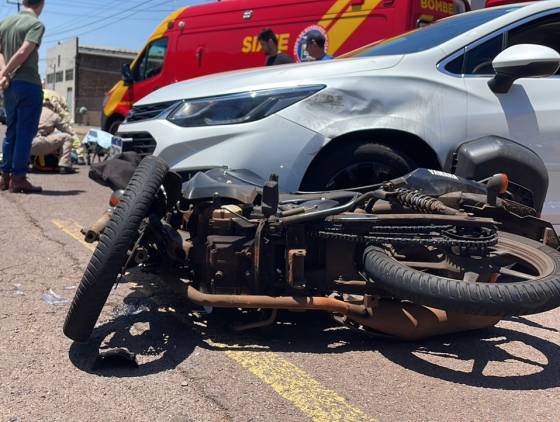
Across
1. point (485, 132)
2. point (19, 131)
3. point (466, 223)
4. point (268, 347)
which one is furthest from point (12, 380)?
point (19, 131)

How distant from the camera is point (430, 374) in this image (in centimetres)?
285

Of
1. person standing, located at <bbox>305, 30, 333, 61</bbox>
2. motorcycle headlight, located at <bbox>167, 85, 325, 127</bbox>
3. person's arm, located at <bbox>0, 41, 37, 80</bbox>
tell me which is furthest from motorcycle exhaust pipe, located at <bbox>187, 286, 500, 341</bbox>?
person's arm, located at <bbox>0, 41, 37, 80</bbox>

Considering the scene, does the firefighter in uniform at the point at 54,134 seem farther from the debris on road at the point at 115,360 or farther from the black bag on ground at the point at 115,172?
the debris on road at the point at 115,360

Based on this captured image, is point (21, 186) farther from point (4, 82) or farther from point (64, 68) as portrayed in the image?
point (64, 68)

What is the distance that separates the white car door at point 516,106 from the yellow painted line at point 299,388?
206 centimetres

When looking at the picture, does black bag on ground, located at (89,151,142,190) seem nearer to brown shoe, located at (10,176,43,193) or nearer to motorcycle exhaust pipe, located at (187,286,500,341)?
motorcycle exhaust pipe, located at (187,286,500,341)

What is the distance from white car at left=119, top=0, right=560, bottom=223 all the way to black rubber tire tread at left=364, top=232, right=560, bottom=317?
112 cm

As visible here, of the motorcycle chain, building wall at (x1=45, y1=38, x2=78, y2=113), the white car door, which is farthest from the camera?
building wall at (x1=45, y1=38, x2=78, y2=113)

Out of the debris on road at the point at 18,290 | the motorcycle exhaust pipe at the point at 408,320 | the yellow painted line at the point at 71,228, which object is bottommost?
the yellow painted line at the point at 71,228

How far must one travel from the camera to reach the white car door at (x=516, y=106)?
12.9 feet

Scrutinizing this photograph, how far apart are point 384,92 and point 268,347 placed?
1808mm

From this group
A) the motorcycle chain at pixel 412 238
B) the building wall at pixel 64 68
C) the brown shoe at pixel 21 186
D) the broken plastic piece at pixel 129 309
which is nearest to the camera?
the motorcycle chain at pixel 412 238

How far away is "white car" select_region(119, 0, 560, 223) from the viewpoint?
12.1 feet

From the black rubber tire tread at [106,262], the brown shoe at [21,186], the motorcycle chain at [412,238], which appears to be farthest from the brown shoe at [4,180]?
the motorcycle chain at [412,238]
